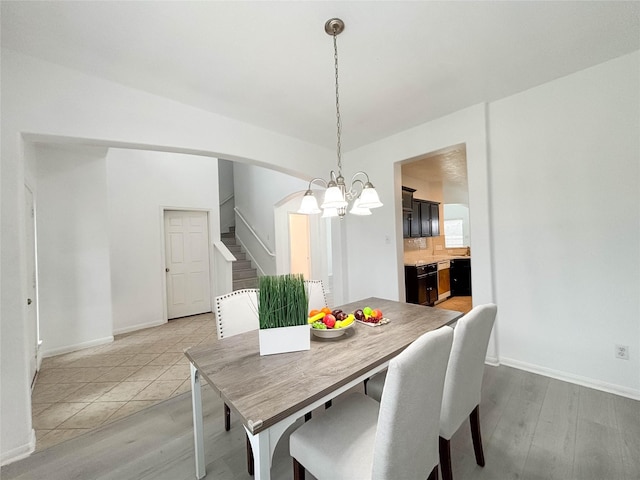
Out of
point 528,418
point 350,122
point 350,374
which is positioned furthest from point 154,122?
point 528,418

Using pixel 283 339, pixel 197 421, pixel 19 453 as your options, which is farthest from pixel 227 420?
pixel 19 453

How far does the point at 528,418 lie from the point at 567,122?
239 cm

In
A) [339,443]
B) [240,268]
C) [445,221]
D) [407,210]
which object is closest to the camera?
[339,443]

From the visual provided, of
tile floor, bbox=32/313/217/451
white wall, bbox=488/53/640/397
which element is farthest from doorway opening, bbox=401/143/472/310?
tile floor, bbox=32/313/217/451

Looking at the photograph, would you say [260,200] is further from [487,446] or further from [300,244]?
[487,446]

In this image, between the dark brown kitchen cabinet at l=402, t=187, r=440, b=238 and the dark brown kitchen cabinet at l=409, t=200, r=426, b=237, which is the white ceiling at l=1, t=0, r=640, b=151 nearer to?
the dark brown kitchen cabinet at l=402, t=187, r=440, b=238

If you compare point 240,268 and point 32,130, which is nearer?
point 32,130

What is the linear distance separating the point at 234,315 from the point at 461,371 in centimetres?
147

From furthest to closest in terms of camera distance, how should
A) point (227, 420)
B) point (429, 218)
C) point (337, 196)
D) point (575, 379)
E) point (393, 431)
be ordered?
point (429, 218), point (575, 379), point (227, 420), point (337, 196), point (393, 431)

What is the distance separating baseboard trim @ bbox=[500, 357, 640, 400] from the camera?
2.07m

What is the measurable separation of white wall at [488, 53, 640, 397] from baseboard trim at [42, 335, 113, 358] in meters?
4.88

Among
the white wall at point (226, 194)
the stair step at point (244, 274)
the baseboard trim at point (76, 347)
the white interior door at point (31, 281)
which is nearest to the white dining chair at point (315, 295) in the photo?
the white interior door at point (31, 281)

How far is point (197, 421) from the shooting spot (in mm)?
1461

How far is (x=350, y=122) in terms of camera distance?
9.82 feet
